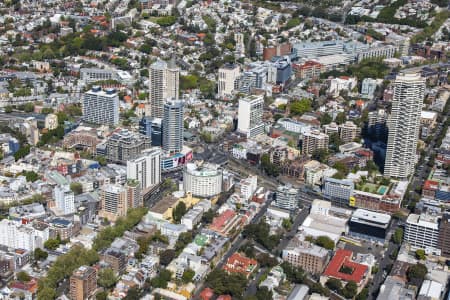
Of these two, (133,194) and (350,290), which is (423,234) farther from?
(133,194)

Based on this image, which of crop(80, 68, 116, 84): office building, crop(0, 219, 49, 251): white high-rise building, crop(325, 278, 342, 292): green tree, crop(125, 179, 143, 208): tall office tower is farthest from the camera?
crop(80, 68, 116, 84): office building

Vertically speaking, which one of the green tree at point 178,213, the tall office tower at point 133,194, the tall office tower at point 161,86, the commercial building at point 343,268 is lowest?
the commercial building at point 343,268

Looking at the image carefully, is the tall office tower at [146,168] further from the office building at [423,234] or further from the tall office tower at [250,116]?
the office building at [423,234]

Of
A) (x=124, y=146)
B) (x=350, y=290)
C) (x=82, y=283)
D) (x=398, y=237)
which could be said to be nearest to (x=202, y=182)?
(x=124, y=146)

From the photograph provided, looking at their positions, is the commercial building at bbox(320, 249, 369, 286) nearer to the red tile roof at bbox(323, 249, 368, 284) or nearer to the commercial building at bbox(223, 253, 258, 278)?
the red tile roof at bbox(323, 249, 368, 284)

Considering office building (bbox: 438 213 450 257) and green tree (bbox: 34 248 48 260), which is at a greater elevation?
office building (bbox: 438 213 450 257)

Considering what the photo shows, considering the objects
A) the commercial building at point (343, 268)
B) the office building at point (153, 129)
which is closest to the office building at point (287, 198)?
the commercial building at point (343, 268)

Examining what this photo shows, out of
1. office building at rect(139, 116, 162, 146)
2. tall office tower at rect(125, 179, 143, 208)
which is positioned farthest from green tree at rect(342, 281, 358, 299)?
office building at rect(139, 116, 162, 146)
